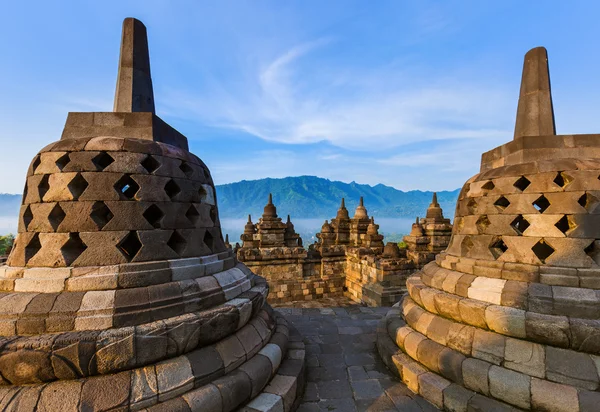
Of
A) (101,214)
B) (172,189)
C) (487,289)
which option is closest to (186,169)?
(172,189)

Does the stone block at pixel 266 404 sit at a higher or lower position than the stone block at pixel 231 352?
lower

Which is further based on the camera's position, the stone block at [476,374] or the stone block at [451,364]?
the stone block at [451,364]

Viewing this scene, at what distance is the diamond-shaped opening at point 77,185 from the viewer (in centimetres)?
307

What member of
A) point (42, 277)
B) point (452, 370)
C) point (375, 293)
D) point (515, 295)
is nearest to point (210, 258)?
point (42, 277)

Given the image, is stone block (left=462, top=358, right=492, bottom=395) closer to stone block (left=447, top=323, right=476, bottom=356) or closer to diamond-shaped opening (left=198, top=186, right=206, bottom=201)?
stone block (left=447, top=323, right=476, bottom=356)

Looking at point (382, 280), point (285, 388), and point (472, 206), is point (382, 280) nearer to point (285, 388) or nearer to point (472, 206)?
point (472, 206)

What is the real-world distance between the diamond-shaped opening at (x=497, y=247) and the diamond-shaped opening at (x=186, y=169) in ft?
13.8

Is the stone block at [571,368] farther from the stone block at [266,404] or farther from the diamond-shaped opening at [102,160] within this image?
the diamond-shaped opening at [102,160]

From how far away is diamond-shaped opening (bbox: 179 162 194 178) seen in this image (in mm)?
3686

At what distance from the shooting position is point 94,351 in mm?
2391

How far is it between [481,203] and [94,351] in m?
4.91

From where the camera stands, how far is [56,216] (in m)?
3.10

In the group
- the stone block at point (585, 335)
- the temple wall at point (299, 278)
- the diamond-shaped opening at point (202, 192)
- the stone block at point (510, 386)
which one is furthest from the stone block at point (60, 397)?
the temple wall at point (299, 278)

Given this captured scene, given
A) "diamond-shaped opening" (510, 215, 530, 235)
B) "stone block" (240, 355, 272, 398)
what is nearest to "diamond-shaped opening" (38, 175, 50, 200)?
"stone block" (240, 355, 272, 398)
